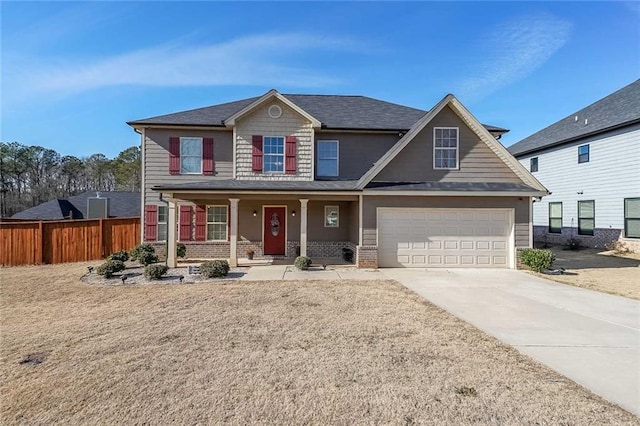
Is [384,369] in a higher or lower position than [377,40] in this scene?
lower

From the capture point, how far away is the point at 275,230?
1541cm

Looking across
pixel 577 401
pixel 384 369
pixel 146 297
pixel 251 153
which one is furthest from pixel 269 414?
pixel 251 153

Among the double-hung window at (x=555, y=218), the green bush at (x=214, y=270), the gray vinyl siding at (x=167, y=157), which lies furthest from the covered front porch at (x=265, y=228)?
the double-hung window at (x=555, y=218)

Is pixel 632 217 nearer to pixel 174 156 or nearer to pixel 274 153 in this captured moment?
pixel 274 153

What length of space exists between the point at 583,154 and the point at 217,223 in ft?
69.4

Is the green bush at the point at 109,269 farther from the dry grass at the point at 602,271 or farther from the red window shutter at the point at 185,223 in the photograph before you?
the dry grass at the point at 602,271

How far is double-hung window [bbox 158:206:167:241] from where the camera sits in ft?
49.8

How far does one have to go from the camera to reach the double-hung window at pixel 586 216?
18.5 meters

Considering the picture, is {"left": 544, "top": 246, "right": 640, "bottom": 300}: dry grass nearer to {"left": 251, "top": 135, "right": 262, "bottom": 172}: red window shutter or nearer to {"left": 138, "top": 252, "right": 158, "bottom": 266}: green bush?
{"left": 251, "top": 135, "right": 262, "bottom": 172}: red window shutter

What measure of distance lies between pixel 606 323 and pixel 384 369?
16.5ft

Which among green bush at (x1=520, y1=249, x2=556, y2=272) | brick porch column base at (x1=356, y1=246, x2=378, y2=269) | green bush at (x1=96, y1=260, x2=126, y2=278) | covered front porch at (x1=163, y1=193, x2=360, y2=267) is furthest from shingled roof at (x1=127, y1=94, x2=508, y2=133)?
green bush at (x1=96, y1=260, x2=126, y2=278)

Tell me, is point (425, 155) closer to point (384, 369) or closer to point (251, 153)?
point (251, 153)

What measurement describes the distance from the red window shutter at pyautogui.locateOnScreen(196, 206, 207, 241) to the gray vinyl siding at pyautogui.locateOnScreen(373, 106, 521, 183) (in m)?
8.15

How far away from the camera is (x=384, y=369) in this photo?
426cm
